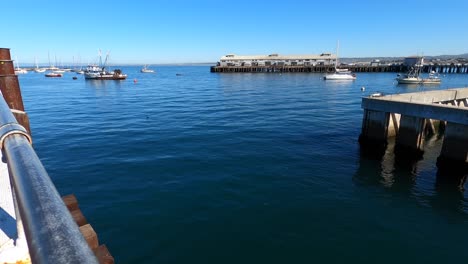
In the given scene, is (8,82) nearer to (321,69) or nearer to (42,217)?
(42,217)

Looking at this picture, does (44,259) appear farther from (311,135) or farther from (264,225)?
(311,135)

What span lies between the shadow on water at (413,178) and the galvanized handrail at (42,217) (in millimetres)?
15980

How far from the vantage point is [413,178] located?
16.4 metres

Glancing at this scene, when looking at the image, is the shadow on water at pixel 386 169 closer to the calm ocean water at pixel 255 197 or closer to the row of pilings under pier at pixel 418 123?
the calm ocean water at pixel 255 197

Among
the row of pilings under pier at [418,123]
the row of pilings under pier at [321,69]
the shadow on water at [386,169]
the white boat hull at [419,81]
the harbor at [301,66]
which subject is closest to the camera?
the shadow on water at [386,169]

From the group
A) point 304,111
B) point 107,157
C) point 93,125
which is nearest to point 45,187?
point 107,157

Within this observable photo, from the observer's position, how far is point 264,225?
11.6m

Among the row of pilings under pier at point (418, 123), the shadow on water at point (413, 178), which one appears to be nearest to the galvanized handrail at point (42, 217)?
the shadow on water at point (413, 178)

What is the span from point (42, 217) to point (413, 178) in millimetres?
18911

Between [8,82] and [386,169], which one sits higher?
[8,82]

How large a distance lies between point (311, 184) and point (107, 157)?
13331 millimetres

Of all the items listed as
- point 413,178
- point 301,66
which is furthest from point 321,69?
point 413,178

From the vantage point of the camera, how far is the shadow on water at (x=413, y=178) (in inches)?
554

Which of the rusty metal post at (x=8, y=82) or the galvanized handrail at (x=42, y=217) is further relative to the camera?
the rusty metal post at (x=8, y=82)
